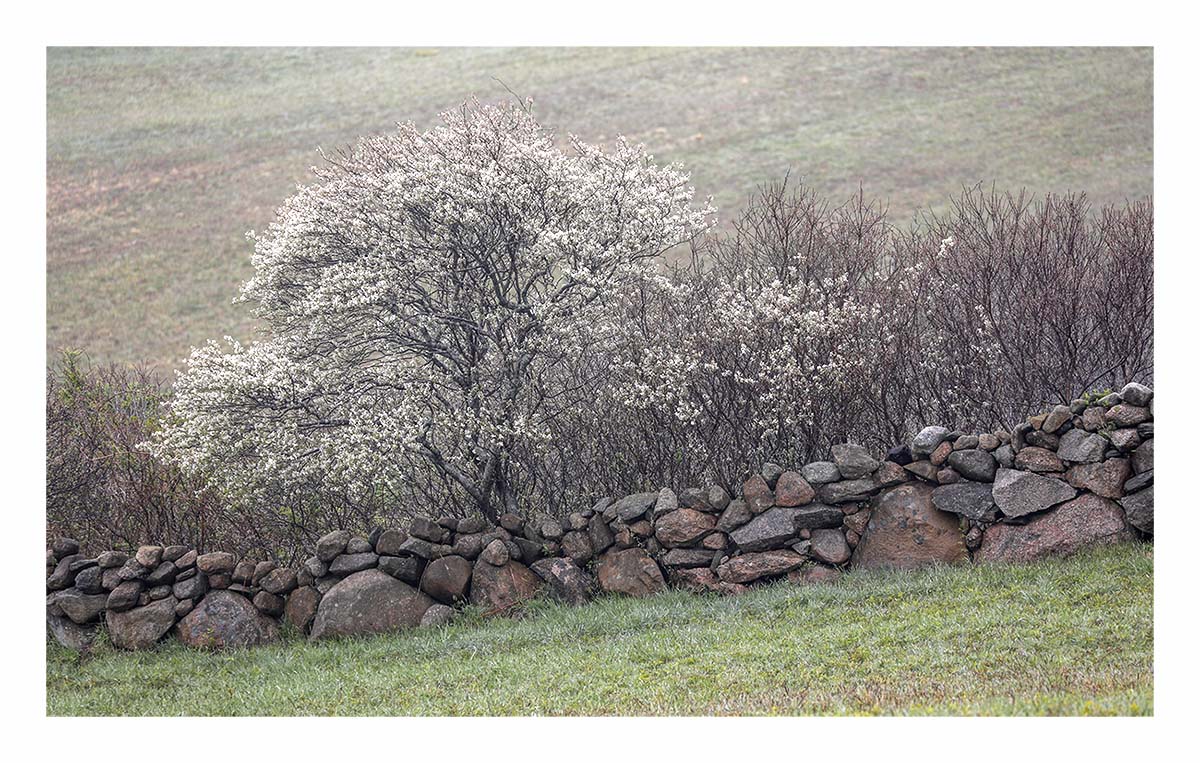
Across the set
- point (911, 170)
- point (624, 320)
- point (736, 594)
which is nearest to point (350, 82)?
point (911, 170)

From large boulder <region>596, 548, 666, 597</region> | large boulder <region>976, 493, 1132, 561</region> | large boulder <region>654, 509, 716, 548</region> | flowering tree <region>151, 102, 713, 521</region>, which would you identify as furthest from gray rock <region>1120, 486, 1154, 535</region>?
flowering tree <region>151, 102, 713, 521</region>

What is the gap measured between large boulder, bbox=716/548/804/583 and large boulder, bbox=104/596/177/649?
176 inches

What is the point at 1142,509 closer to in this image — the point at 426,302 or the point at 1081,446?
the point at 1081,446

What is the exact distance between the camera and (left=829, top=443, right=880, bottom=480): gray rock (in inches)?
313

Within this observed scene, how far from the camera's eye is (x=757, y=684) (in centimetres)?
595

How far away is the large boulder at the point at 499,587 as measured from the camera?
8109mm

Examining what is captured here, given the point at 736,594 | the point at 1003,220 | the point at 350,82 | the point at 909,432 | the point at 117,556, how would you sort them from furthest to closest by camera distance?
the point at 350,82, the point at 1003,220, the point at 909,432, the point at 117,556, the point at 736,594

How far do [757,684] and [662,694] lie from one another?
0.56 meters

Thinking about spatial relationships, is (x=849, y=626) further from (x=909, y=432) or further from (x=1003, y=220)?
(x=1003, y=220)

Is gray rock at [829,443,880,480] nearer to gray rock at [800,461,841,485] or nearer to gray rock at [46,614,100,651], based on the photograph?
gray rock at [800,461,841,485]

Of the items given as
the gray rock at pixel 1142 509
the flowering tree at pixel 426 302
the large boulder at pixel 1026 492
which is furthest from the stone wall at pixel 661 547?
the flowering tree at pixel 426 302

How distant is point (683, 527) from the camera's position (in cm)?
812

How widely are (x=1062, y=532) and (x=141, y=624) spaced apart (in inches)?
282

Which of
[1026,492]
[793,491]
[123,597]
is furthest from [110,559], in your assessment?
[1026,492]
